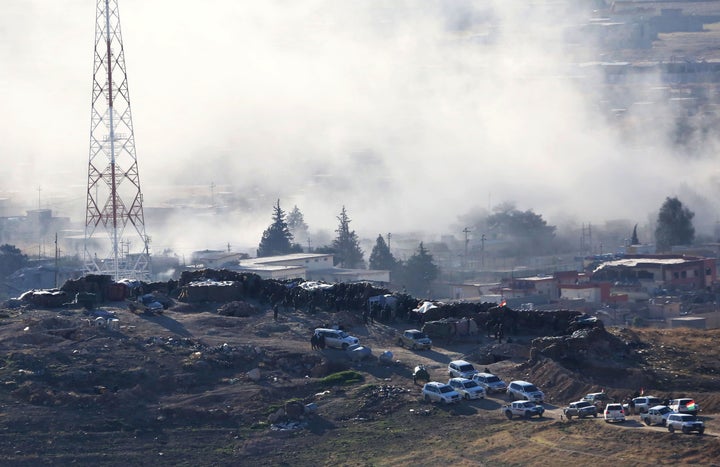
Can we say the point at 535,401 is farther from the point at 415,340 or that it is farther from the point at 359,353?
the point at 415,340

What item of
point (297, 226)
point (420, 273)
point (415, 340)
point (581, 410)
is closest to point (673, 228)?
point (420, 273)

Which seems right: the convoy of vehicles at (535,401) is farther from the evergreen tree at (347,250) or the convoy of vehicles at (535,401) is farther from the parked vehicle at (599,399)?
the evergreen tree at (347,250)

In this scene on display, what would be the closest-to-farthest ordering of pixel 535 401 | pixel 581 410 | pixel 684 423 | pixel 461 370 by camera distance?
pixel 684 423
pixel 581 410
pixel 535 401
pixel 461 370

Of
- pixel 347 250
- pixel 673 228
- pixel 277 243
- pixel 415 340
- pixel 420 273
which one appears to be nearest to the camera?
pixel 415 340

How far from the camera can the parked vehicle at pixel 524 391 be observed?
3356 cm

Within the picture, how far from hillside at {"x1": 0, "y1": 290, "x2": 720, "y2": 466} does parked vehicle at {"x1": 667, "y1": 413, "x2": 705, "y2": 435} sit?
0.69ft

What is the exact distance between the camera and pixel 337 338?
40375mm

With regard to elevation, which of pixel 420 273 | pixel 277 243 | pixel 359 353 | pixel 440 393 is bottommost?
pixel 440 393

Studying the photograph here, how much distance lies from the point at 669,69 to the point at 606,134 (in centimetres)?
2289

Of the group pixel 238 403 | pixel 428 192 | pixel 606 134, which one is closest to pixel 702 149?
pixel 606 134

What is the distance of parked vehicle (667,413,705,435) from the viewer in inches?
1161

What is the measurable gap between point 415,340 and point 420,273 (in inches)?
1691

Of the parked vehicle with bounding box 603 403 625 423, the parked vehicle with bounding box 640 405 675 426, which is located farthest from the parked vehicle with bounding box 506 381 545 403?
the parked vehicle with bounding box 640 405 675 426

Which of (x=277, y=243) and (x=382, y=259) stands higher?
(x=277, y=243)
